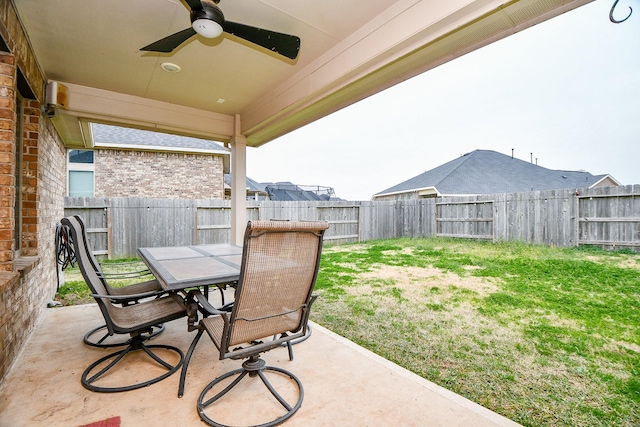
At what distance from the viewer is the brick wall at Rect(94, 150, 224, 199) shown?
10.00 meters

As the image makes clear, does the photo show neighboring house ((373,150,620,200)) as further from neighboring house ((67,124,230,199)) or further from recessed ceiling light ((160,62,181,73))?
recessed ceiling light ((160,62,181,73))

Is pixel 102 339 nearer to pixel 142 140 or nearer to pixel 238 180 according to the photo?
pixel 238 180

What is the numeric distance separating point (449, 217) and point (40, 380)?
31.3 ft

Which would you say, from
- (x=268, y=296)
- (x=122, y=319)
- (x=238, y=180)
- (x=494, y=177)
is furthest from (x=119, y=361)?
(x=494, y=177)

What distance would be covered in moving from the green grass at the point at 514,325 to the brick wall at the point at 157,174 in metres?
6.98

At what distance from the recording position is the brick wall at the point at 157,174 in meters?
10.00

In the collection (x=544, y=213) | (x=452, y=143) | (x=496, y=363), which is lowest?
(x=496, y=363)

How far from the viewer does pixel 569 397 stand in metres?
1.95

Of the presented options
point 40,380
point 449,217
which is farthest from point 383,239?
point 40,380

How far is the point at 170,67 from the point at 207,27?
148 centimetres

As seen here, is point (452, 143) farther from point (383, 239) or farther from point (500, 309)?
point (500, 309)

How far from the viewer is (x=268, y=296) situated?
1685mm

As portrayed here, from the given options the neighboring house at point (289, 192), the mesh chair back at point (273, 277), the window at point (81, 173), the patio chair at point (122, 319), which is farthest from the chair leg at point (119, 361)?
the neighboring house at point (289, 192)

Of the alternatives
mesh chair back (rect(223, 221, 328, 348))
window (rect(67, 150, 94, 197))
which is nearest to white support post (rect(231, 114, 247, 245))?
mesh chair back (rect(223, 221, 328, 348))
